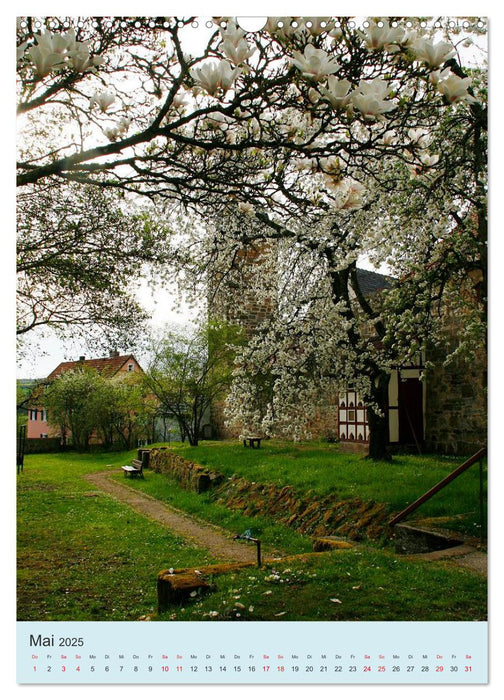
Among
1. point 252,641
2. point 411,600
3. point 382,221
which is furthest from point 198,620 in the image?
point 382,221

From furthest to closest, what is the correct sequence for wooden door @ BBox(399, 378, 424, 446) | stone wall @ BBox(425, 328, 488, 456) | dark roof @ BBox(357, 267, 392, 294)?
wooden door @ BBox(399, 378, 424, 446), dark roof @ BBox(357, 267, 392, 294), stone wall @ BBox(425, 328, 488, 456)

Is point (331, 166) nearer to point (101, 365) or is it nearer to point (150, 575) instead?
point (101, 365)

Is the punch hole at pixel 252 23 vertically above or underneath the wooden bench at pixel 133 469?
above

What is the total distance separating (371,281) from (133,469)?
214 cm

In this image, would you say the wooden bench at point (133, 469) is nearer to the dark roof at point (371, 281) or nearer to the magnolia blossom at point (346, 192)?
the magnolia blossom at point (346, 192)

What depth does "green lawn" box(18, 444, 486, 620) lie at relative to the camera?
225 cm

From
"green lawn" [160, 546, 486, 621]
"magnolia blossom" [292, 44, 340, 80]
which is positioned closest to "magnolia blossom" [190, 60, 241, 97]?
"magnolia blossom" [292, 44, 340, 80]

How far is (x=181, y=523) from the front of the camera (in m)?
3.15

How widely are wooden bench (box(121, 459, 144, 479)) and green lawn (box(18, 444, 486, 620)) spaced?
0.12 metres

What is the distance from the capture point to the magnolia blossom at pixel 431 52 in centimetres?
160

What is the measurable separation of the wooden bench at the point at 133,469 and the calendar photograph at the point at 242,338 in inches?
1.1

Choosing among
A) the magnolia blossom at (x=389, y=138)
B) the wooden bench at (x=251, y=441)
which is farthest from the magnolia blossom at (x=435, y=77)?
the wooden bench at (x=251, y=441)

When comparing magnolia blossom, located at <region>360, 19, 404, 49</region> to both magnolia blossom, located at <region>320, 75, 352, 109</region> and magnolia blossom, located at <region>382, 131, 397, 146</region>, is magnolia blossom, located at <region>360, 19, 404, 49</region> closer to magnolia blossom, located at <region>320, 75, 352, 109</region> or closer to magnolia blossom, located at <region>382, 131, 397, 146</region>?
magnolia blossom, located at <region>320, 75, 352, 109</region>

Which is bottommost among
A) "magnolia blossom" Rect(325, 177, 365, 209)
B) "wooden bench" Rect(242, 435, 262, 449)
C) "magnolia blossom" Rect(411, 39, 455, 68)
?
"wooden bench" Rect(242, 435, 262, 449)
